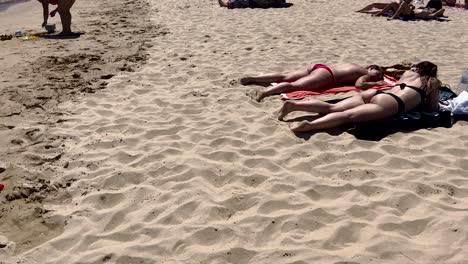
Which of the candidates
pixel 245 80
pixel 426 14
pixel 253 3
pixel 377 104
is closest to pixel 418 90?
pixel 377 104

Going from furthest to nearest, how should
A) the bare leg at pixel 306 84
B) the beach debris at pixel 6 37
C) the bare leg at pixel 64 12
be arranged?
1. the bare leg at pixel 64 12
2. the beach debris at pixel 6 37
3. the bare leg at pixel 306 84

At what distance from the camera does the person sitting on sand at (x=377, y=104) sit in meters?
4.24

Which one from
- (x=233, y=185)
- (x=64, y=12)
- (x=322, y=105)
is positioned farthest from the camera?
(x=64, y=12)

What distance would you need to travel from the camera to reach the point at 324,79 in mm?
5297

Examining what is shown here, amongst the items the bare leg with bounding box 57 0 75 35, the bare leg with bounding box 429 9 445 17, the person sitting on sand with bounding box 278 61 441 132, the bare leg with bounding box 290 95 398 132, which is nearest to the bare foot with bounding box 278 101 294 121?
the person sitting on sand with bounding box 278 61 441 132

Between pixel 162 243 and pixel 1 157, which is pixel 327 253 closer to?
pixel 162 243

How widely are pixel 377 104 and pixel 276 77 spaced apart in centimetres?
162

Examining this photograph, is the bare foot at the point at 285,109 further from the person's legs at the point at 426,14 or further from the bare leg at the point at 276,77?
the person's legs at the point at 426,14

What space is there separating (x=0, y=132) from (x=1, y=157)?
24.2 inches

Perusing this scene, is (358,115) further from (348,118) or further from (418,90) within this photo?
(418,90)

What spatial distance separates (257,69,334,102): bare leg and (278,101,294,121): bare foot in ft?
2.23

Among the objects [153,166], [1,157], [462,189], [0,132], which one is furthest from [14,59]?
→ [462,189]

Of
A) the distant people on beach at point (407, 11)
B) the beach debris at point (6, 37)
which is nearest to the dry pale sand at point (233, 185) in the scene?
the beach debris at point (6, 37)

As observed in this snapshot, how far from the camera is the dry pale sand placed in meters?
2.69
